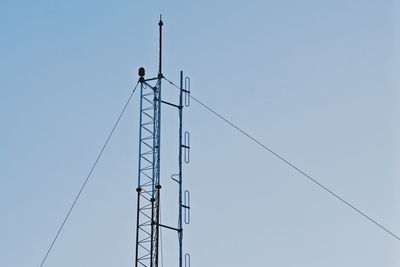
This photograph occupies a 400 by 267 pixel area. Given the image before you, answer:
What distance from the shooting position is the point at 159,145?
122 ft

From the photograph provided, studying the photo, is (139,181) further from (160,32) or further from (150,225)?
(160,32)

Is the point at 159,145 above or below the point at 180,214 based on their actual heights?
above

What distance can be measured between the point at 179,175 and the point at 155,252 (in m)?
3.29

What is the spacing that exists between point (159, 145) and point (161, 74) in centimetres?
306

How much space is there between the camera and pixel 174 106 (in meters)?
37.4

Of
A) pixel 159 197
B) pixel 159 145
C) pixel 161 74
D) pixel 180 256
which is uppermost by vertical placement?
pixel 161 74

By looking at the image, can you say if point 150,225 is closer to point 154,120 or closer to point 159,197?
point 159,197

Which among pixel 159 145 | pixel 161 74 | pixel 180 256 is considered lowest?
pixel 180 256

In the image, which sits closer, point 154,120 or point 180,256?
point 180,256

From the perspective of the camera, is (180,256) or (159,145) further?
(159,145)

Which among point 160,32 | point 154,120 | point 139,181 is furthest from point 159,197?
point 160,32

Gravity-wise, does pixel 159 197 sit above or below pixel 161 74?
below

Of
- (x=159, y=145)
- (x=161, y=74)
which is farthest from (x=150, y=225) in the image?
(x=161, y=74)

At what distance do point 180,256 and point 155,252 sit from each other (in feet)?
4.15
